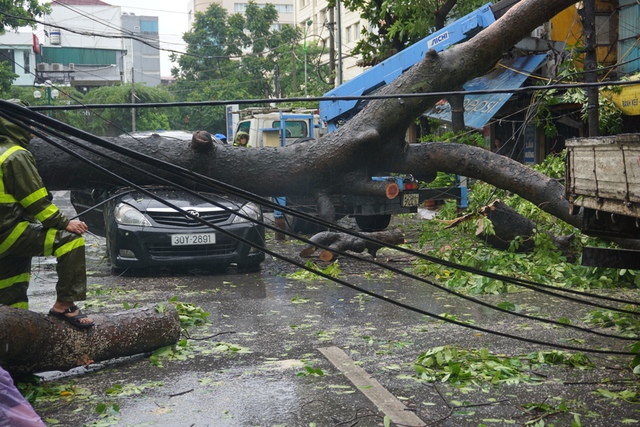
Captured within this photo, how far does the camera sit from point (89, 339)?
575 cm

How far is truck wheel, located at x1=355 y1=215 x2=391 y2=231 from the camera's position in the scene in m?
14.5

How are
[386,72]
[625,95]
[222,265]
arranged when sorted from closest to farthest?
[222,265], [386,72], [625,95]

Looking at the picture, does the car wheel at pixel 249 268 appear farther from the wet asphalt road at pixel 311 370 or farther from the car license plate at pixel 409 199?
the car license plate at pixel 409 199

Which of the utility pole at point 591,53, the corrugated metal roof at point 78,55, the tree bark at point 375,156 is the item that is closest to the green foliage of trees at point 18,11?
the utility pole at point 591,53

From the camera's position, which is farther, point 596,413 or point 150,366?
point 150,366

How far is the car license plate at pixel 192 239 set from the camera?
1008 centimetres

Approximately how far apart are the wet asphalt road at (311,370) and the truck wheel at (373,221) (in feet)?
16.7

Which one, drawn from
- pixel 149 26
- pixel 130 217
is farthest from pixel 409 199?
pixel 149 26

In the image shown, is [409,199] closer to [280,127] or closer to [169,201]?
[169,201]

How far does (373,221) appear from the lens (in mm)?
14672

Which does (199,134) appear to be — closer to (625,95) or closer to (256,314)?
(256,314)

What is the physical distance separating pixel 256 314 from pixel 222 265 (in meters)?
3.31

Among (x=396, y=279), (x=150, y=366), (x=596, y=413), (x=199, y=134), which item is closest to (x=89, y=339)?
(x=150, y=366)

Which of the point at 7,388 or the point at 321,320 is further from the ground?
the point at 7,388
